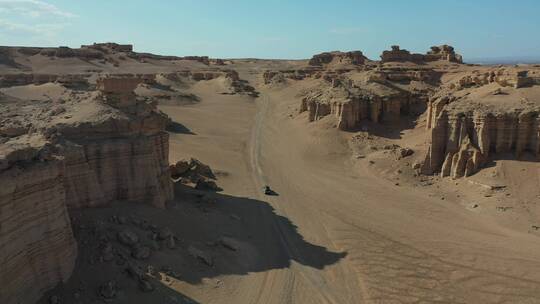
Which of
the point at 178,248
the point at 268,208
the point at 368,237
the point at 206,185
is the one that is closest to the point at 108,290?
the point at 178,248

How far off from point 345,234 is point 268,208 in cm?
471

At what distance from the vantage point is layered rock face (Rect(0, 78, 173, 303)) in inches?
483

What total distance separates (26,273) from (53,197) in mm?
2162

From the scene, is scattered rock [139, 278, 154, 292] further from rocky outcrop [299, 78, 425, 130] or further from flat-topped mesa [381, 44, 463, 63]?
flat-topped mesa [381, 44, 463, 63]

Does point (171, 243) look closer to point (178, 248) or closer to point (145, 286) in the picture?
point (178, 248)

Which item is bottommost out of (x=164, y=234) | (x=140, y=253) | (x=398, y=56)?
(x=140, y=253)

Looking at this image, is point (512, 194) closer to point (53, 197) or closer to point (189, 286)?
point (189, 286)

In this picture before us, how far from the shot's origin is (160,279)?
1555cm

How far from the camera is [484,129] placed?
90.7ft

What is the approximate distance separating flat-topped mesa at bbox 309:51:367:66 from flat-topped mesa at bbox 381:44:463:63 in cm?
1202

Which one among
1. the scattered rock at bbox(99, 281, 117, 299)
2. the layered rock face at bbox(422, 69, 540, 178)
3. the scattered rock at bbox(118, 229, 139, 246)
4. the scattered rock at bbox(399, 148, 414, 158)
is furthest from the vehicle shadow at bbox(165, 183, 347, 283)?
the scattered rock at bbox(399, 148, 414, 158)

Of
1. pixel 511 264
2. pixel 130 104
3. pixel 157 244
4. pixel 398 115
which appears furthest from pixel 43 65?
pixel 511 264

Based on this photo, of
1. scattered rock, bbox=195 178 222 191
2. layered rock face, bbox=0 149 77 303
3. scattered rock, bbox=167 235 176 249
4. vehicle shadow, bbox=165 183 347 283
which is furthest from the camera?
scattered rock, bbox=195 178 222 191

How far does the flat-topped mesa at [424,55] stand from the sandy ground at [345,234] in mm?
49804
